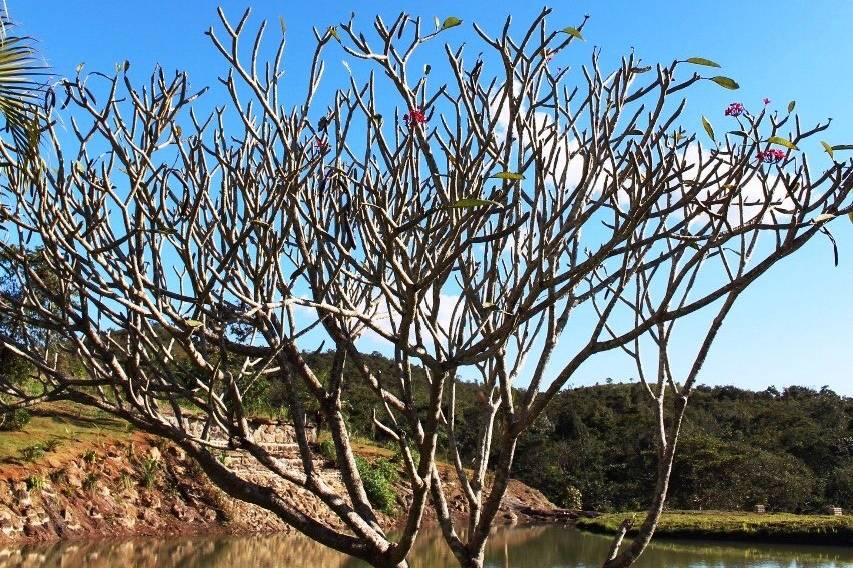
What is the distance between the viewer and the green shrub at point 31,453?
11305mm

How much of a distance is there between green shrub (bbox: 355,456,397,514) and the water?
4.31 feet

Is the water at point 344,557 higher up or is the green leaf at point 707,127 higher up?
the green leaf at point 707,127

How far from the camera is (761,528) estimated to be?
598 inches

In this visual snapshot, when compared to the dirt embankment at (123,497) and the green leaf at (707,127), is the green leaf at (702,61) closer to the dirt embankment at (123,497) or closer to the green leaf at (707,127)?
the green leaf at (707,127)

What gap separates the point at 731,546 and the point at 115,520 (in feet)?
34.6

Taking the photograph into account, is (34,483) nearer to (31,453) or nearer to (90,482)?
(31,453)

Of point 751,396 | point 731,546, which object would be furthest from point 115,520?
point 751,396

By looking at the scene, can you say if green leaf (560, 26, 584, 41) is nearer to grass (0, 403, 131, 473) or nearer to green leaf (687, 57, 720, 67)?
green leaf (687, 57, 720, 67)

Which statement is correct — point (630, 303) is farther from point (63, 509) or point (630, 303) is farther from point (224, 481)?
point (63, 509)

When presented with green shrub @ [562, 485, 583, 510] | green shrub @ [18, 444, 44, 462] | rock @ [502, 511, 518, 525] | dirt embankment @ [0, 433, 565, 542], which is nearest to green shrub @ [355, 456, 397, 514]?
dirt embankment @ [0, 433, 565, 542]

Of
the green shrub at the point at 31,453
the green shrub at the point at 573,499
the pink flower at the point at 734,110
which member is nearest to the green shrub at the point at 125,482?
the green shrub at the point at 31,453

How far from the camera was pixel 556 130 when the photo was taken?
8.82 feet

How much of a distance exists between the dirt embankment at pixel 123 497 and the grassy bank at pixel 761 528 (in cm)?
569

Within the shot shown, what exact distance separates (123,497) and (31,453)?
181cm
